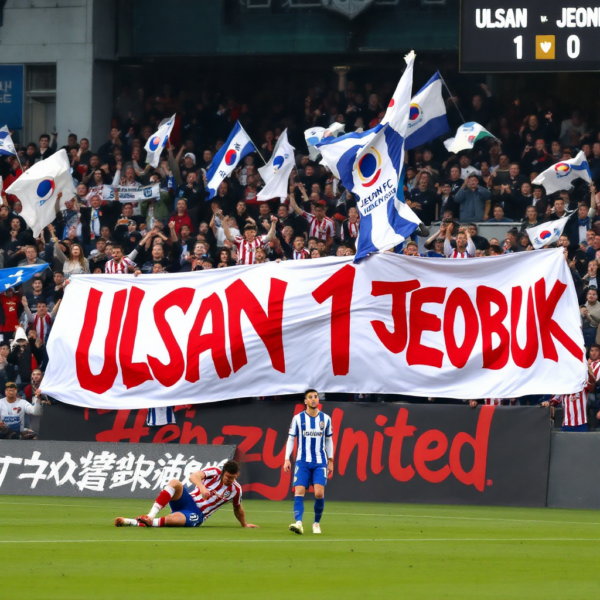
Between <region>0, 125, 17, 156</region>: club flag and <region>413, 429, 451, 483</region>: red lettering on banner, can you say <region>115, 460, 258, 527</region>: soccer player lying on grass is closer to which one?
<region>413, 429, 451, 483</region>: red lettering on banner

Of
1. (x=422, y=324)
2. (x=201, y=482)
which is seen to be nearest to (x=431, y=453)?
(x=422, y=324)

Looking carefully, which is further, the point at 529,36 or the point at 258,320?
the point at 258,320

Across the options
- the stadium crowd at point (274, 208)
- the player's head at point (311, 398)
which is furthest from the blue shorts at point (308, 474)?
the stadium crowd at point (274, 208)

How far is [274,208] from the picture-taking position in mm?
27016

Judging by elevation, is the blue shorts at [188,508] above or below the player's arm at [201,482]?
below

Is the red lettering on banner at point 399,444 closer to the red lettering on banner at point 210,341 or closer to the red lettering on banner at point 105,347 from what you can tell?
the red lettering on banner at point 210,341

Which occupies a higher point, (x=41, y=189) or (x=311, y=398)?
(x=41, y=189)

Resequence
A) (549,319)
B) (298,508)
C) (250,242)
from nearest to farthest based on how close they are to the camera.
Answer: (298,508) < (549,319) < (250,242)

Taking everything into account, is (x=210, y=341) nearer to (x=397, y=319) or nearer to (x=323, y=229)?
(x=397, y=319)

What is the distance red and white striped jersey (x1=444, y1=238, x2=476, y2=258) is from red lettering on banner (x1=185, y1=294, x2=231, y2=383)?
3.76 m

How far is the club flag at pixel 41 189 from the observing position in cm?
A: 2383

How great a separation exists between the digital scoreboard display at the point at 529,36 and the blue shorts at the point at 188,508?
8.19 metres

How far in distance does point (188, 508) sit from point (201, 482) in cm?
40

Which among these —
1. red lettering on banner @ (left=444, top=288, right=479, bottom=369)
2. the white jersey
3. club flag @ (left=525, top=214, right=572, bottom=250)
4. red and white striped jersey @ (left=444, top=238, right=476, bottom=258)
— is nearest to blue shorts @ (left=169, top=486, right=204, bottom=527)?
red lettering on banner @ (left=444, top=288, right=479, bottom=369)
